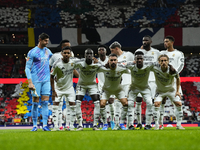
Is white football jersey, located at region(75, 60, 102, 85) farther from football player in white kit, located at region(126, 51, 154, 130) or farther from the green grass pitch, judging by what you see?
the green grass pitch

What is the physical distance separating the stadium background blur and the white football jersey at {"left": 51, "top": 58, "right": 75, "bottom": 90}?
406 inches

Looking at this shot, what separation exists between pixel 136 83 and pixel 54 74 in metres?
2.20

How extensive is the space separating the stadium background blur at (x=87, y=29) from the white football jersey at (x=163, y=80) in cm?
1065

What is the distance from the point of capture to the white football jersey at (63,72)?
7.70m

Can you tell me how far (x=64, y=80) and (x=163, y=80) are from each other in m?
2.63

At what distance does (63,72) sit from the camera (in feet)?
25.6

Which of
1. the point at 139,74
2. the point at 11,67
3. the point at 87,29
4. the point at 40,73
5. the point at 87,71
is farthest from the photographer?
the point at 11,67

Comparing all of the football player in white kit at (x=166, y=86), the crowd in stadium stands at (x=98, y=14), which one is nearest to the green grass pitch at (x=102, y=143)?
the football player in white kit at (x=166, y=86)

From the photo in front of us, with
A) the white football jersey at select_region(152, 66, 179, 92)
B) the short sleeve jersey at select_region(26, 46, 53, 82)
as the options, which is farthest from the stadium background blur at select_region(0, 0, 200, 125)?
the white football jersey at select_region(152, 66, 179, 92)

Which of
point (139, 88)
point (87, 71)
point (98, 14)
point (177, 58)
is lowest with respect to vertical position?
point (139, 88)

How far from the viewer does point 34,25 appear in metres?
22.7

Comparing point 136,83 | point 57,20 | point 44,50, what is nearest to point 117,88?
point 136,83

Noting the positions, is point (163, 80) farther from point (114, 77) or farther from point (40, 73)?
point (40, 73)

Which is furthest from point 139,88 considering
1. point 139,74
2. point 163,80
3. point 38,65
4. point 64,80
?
point 38,65
